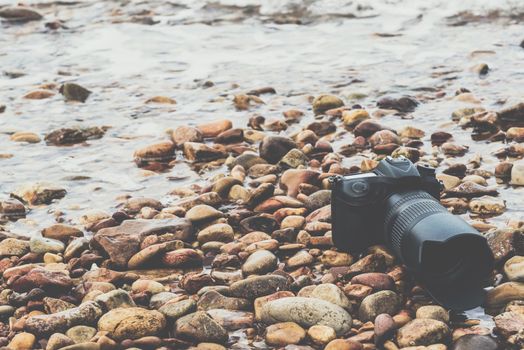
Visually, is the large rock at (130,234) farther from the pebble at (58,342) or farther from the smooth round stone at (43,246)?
the pebble at (58,342)

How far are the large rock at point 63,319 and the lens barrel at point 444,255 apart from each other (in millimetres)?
1202

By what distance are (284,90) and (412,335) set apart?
13.1ft

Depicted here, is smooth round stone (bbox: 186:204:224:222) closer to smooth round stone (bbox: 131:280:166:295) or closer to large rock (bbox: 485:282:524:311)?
smooth round stone (bbox: 131:280:166:295)

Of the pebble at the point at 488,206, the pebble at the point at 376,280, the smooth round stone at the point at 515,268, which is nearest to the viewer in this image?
the smooth round stone at the point at 515,268

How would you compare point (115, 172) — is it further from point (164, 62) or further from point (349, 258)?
point (164, 62)

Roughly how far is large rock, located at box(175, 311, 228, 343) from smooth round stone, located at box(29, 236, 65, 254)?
110 cm

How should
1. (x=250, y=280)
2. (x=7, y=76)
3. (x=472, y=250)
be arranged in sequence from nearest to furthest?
(x=472, y=250) → (x=250, y=280) → (x=7, y=76)

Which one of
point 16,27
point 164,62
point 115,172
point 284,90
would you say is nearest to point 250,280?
point 115,172

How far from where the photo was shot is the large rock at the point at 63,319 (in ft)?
9.08

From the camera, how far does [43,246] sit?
3.61 metres

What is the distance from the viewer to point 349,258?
3305 millimetres

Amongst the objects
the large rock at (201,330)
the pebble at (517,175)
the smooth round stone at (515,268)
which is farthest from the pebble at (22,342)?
the pebble at (517,175)

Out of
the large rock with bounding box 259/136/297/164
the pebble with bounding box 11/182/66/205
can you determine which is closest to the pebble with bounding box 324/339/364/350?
the large rock with bounding box 259/136/297/164

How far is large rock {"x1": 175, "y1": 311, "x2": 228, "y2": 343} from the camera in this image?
2.72 meters
